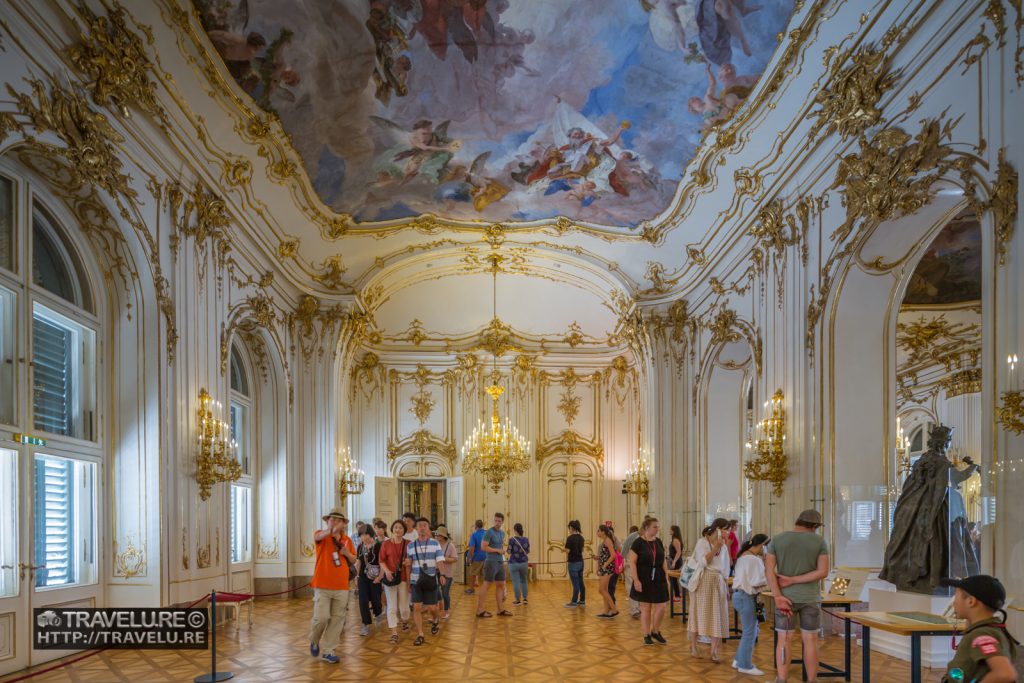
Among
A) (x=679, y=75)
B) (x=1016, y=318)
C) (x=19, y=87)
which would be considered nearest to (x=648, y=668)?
(x=1016, y=318)

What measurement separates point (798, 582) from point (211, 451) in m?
7.57

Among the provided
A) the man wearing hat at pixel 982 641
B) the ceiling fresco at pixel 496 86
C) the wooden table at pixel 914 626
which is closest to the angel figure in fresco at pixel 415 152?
the ceiling fresco at pixel 496 86

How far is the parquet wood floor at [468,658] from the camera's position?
344 inches

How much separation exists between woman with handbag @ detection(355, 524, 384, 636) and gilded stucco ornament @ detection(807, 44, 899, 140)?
7519mm

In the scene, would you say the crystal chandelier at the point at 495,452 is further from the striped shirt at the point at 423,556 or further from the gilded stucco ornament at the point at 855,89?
the gilded stucco ornament at the point at 855,89

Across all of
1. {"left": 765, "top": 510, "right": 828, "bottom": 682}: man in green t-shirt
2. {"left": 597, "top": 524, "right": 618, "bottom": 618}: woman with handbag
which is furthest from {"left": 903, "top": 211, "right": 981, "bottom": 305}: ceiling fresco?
{"left": 765, "top": 510, "right": 828, "bottom": 682}: man in green t-shirt

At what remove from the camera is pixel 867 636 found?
7.37 m

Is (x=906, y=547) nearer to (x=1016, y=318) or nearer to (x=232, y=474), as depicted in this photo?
(x=1016, y=318)

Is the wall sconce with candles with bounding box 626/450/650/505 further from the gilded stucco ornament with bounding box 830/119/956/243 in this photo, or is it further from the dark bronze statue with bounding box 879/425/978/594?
the dark bronze statue with bounding box 879/425/978/594

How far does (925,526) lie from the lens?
9.22 metres

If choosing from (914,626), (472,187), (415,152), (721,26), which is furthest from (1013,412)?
(472,187)

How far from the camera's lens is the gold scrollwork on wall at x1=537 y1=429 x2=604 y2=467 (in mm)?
23109

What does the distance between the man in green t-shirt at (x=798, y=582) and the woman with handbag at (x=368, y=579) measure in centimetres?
541

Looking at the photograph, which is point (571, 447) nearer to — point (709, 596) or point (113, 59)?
point (709, 596)
